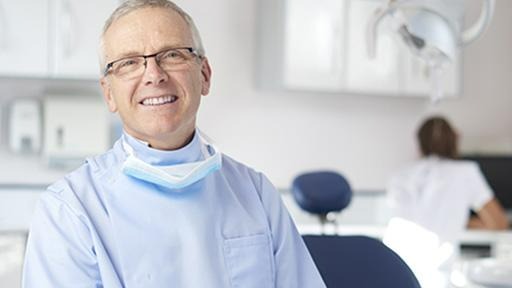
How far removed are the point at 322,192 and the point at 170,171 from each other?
2.91 ft

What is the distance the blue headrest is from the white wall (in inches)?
88.8

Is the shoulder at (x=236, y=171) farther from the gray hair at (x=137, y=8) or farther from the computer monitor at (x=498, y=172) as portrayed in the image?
the computer monitor at (x=498, y=172)

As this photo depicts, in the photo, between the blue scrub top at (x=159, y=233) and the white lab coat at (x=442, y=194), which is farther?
the white lab coat at (x=442, y=194)

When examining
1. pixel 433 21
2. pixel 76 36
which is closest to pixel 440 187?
pixel 433 21

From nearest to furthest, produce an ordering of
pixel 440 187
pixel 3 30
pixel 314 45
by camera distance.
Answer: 1. pixel 3 30
2. pixel 440 187
3. pixel 314 45

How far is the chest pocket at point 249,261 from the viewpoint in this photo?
157 cm

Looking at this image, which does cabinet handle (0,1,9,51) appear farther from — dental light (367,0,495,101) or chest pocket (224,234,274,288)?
chest pocket (224,234,274,288)

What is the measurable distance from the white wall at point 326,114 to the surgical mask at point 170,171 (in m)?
2.99

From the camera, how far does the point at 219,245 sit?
1572mm

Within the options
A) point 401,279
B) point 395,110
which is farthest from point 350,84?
point 401,279

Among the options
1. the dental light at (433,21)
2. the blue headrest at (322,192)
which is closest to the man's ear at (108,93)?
the blue headrest at (322,192)

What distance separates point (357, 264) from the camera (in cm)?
211

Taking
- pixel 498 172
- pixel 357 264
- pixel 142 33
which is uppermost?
pixel 142 33

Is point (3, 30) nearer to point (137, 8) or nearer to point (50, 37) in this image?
point (50, 37)
